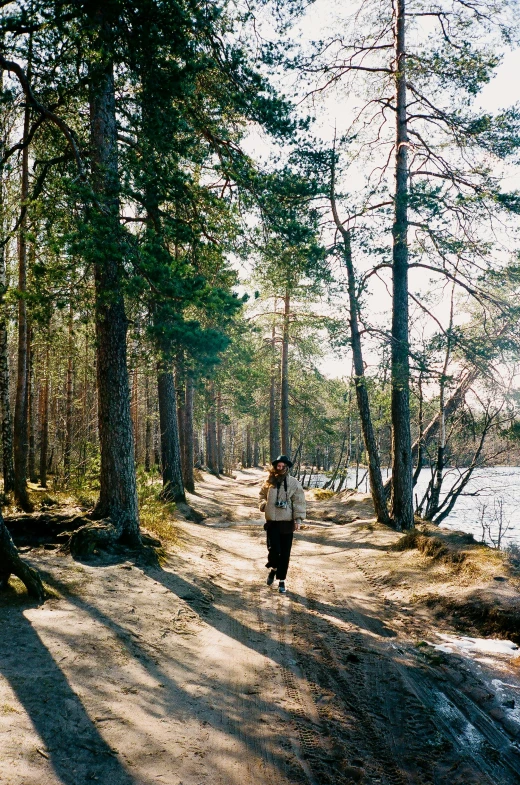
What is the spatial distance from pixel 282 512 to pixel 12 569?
371cm

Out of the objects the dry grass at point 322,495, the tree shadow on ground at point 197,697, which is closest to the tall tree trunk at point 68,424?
the tree shadow on ground at point 197,697

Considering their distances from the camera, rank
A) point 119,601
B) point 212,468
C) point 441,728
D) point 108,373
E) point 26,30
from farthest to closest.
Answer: point 212,468
point 108,373
point 26,30
point 119,601
point 441,728

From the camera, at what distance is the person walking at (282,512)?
7246mm

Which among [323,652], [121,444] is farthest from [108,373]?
[323,652]

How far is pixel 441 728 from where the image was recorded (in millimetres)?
3820

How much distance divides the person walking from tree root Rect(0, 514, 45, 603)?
3326mm

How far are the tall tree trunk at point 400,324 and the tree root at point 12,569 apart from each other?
356 inches

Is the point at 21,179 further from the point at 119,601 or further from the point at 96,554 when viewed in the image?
the point at 119,601

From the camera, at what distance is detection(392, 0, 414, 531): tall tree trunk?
11.7 metres

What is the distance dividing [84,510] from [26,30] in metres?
7.54

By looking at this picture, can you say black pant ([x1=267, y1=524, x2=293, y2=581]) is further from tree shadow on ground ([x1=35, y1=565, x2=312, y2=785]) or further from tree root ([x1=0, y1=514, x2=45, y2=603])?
tree root ([x1=0, y1=514, x2=45, y2=603])

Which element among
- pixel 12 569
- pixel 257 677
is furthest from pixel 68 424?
pixel 257 677

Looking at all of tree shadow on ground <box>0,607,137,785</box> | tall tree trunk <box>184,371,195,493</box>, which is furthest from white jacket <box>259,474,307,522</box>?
tall tree trunk <box>184,371,195,493</box>

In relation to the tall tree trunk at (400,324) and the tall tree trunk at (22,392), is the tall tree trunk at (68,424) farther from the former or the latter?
the tall tree trunk at (400,324)
